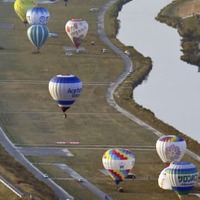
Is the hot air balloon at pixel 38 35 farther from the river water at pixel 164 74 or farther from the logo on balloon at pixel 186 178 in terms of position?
the logo on balloon at pixel 186 178

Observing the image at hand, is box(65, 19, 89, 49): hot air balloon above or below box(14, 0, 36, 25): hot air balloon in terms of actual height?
above

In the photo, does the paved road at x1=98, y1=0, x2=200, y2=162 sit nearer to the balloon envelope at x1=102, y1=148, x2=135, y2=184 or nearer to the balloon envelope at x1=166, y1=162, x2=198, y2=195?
the balloon envelope at x1=102, y1=148, x2=135, y2=184

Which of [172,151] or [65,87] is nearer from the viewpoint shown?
[172,151]

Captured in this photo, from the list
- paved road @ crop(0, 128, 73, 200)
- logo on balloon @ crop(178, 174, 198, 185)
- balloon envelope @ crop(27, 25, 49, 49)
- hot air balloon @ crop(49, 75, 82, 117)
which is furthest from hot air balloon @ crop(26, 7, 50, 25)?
logo on balloon @ crop(178, 174, 198, 185)

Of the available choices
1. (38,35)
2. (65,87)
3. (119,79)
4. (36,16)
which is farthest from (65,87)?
(36,16)

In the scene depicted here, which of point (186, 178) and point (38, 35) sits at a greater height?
point (186, 178)

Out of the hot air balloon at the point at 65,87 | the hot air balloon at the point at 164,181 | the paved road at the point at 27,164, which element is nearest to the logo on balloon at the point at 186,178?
the hot air balloon at the point at 164,181

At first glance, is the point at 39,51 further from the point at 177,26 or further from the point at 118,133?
the point at 118,133

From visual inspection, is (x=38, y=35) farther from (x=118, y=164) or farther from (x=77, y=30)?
(x=118, y=164)
